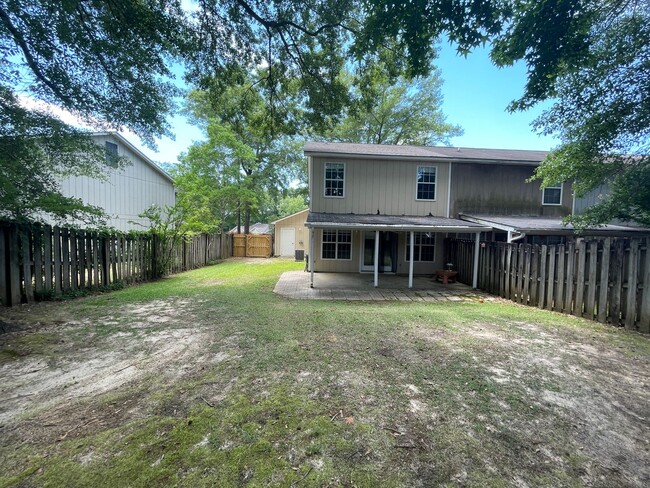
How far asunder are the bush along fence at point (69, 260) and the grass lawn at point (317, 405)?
4.14ft

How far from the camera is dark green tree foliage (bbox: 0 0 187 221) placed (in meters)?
5.14

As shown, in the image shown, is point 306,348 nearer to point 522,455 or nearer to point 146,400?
point 146,400

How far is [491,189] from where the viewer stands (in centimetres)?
1259

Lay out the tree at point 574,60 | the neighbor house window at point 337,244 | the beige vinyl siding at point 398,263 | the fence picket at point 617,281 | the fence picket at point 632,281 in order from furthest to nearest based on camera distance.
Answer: the neighbor house window at point 337,244 → the beige vinyl siding at point 398,263 → the fence picket at point 617,281 → the fence picket at point 632,281 → the tree at point 574,60

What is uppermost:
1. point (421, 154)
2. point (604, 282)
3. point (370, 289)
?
point (421, 154)

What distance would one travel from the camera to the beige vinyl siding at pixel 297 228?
22156mm

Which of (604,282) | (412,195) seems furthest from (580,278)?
(412,195)

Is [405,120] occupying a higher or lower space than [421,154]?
higher

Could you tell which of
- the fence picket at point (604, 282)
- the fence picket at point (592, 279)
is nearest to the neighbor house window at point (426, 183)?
the fence picket at point (592, 279)

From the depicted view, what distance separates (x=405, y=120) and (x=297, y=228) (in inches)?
524

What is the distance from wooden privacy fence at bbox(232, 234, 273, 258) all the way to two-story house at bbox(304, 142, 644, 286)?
10.6 m

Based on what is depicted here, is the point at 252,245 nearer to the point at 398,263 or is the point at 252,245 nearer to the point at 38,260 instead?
the point at 398,263

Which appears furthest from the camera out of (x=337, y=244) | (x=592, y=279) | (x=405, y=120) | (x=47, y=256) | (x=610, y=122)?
(x=405, y=120)

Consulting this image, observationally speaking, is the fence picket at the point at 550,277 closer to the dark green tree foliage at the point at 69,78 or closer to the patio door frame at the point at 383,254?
the patio door frame at the point at 383,254
